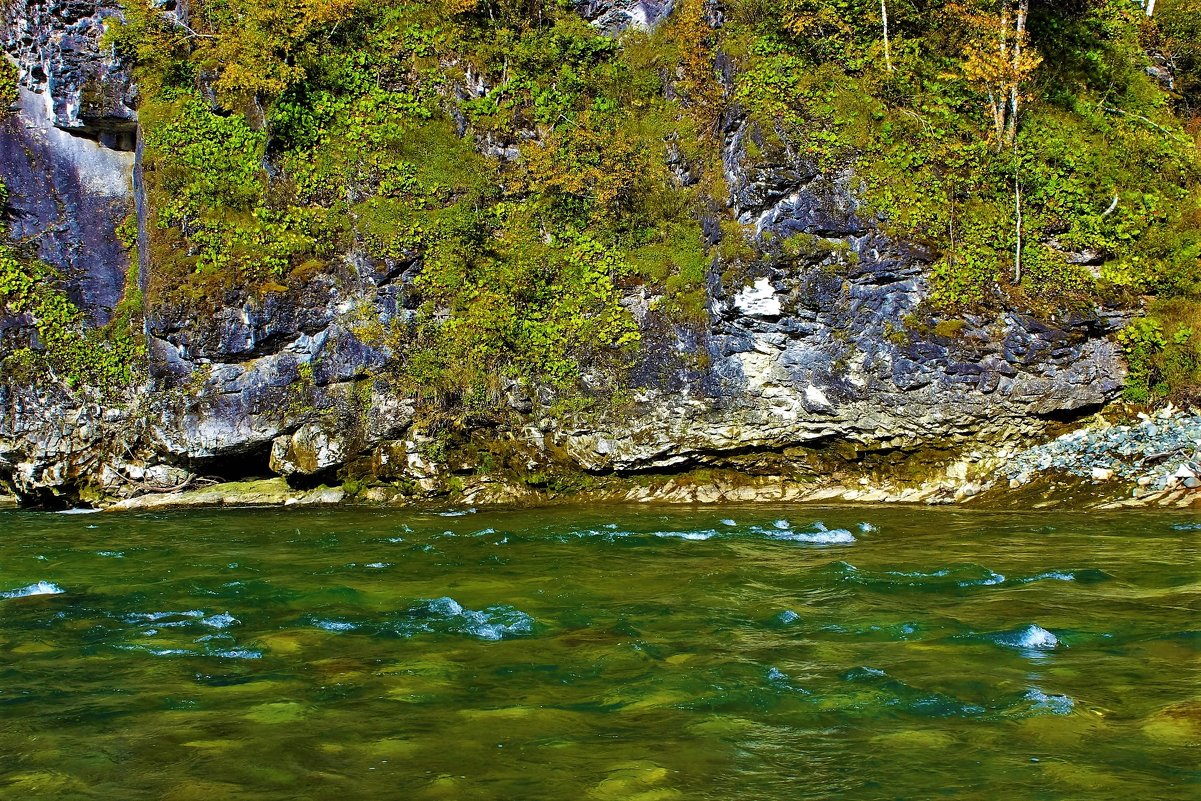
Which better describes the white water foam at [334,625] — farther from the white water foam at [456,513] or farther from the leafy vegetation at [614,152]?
the leafy vegetation at [614,152]

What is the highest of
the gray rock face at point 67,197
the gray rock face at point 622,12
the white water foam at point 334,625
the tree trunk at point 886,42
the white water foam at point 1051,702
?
the gray rock face at point 622,12

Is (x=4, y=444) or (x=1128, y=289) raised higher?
(x=1128, y=289)

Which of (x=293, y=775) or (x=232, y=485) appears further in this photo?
(x=232, y=485)

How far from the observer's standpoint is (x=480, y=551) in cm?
1020

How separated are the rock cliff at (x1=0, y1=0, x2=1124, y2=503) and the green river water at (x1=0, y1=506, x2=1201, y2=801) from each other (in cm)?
364

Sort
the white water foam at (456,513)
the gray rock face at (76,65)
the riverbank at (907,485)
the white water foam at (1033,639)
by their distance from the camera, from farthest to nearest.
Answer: the gray rock face at (76,65)
the white water foam at (456,513)
the riverbank at (907,485)
the white water foam at (1033,639)

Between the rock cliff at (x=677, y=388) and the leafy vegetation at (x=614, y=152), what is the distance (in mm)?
384

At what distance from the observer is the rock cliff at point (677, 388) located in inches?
539

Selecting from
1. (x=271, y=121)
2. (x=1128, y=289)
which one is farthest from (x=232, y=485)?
(x=1128, y=289)

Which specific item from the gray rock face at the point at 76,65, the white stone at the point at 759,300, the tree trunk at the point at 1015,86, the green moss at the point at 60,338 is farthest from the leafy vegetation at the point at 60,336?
the tree trunk at the point at 1015,86

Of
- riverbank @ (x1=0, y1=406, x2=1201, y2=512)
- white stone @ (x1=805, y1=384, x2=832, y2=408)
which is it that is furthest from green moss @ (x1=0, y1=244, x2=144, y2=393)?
white stone @ (x1=805, y1=384, x2=832, y2=408)

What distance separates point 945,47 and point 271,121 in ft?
42.8

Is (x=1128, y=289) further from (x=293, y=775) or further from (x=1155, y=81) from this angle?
(x=293, y=775)

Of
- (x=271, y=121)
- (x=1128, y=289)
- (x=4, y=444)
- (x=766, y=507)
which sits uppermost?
(x=271, y=121)
